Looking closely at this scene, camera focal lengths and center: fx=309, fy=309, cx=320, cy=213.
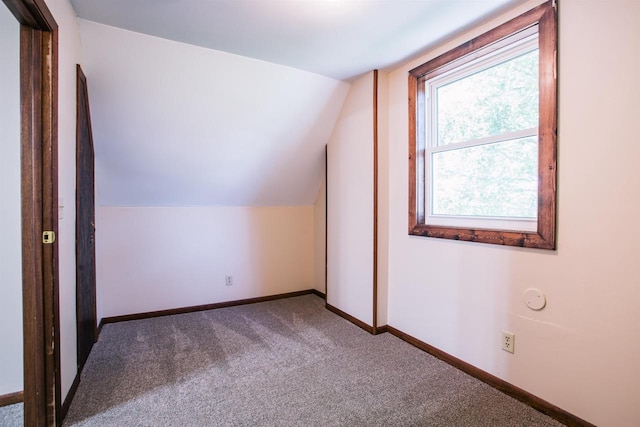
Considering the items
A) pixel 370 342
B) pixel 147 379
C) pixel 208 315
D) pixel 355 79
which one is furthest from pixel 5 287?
pixel 355 79

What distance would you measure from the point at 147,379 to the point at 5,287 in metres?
0.94

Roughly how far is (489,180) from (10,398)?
3095 millimetres

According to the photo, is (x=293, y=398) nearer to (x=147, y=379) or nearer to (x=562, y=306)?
(x=147, y=379)

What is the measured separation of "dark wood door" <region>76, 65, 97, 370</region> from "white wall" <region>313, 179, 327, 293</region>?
2.21 m

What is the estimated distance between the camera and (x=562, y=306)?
1.58 metres

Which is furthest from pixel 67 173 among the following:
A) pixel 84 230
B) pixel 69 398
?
pixel 69 398

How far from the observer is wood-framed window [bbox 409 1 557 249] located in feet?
5.35

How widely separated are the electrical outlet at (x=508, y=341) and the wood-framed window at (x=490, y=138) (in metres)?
0.54

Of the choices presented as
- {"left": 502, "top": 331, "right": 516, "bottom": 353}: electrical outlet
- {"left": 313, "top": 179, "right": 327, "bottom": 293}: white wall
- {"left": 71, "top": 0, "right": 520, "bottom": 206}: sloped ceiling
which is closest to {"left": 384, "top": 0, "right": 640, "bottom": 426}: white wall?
{"left": 502, "top": 331, "right": 516, "bottom": 353}: electrical outlet

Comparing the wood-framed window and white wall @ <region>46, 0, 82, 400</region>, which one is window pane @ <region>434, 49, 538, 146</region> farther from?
white wall @ <region>46, 0, 82, 400</region>

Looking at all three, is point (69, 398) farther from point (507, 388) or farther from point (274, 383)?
point (507, 388)

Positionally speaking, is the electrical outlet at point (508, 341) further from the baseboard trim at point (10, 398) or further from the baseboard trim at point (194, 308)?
the baseboard trim at point (10, 398)

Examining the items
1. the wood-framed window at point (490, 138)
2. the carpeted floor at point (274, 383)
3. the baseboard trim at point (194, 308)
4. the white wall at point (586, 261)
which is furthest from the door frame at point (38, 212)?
the white wall at point (586, 261)

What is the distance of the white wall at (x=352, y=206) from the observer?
2.67m
